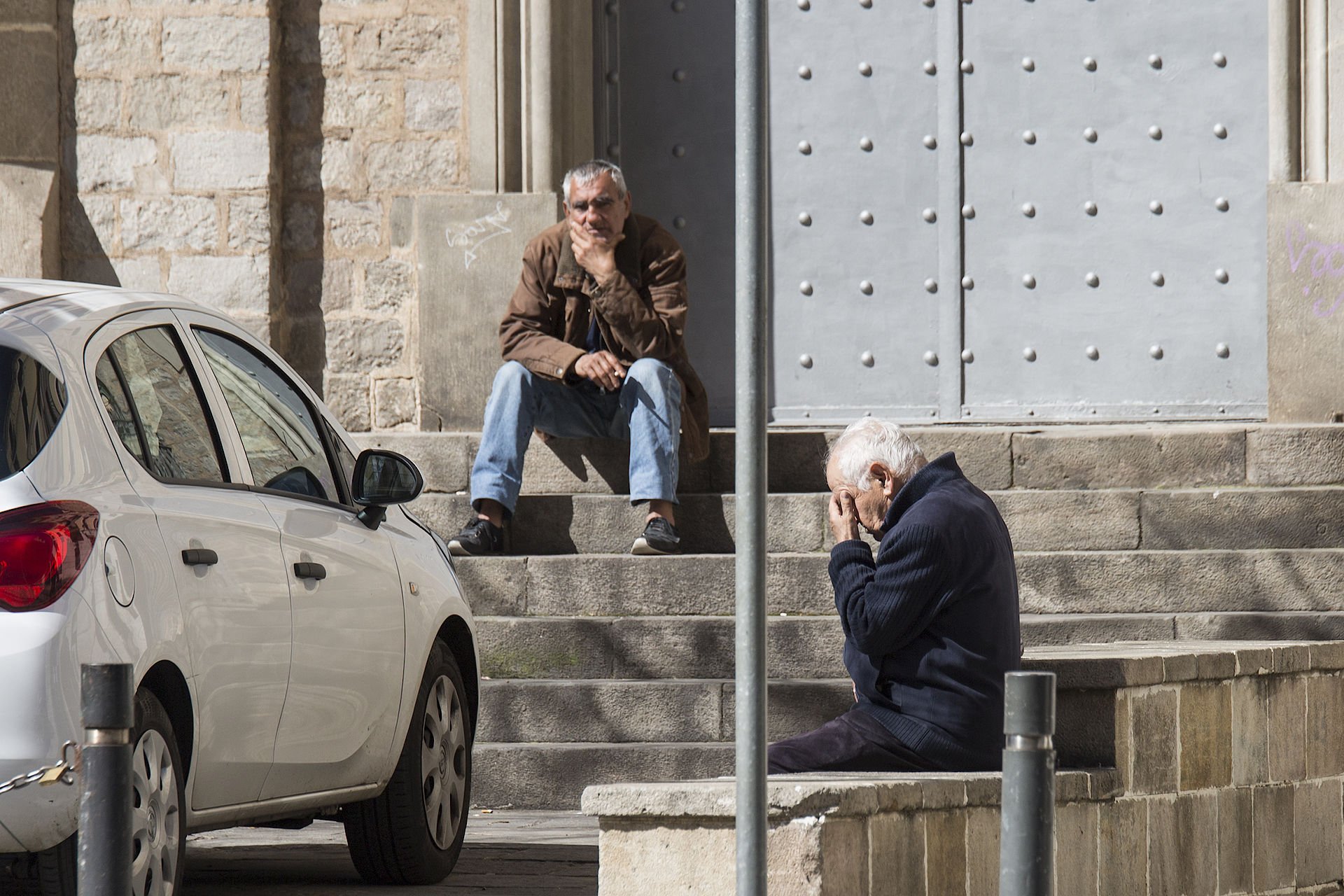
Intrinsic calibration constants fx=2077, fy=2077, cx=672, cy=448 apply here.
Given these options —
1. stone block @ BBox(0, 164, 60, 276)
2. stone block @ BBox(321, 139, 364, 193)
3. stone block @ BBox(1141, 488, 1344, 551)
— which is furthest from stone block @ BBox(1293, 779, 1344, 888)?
stone block @ BBox(0, 164, 60, 276)

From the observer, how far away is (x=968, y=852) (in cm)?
472

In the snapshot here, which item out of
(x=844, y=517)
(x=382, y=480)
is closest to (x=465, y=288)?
(x=382, y=480)

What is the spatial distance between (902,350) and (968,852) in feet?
23.1

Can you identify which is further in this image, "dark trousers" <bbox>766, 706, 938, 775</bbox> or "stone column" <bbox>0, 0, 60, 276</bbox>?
"stone column" <bbox>0, 0, 60, 276</bbox>

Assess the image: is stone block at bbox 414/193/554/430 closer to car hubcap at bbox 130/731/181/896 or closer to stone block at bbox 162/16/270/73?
stone block at bbox 162/16/270/73

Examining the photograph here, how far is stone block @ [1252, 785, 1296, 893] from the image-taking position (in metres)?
6.00

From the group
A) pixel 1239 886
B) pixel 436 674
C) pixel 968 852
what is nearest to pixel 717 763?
pixel 436 674

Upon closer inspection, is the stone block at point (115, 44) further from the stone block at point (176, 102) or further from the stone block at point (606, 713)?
the stone block at point (606, 713)

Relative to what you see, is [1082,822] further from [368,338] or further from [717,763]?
[368,338]

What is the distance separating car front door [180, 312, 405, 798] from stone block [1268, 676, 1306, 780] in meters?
2.56

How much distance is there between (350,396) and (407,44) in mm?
1933

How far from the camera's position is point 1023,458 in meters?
9.45

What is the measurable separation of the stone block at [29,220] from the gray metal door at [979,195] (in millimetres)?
3122

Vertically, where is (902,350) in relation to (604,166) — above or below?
below
